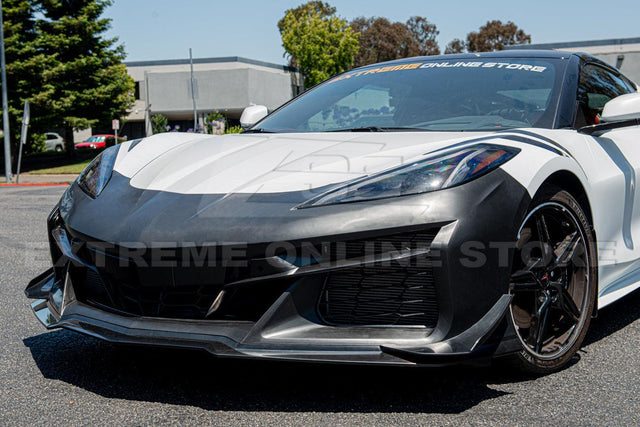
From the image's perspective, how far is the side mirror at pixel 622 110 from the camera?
3.12 meters

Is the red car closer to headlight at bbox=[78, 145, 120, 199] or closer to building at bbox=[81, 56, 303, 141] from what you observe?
building at bbox=[81, 56, 303, 141]

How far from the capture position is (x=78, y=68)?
3039 cm

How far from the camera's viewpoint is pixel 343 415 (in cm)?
233

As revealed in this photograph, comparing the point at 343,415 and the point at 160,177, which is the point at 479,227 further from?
the point at 160,177

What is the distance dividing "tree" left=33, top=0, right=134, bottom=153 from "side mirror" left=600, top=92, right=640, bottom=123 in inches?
1128

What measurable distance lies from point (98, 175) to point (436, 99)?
1.67 meters

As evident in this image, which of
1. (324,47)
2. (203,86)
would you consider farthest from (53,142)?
(324,47)

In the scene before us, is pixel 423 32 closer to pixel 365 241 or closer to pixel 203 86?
pixel 203 86

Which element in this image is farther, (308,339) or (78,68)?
(78,68)

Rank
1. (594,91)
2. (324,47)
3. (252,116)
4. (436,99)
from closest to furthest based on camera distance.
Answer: (436,99), (594,91), (252,116), (324,47)

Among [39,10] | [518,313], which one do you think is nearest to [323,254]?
[518,313]

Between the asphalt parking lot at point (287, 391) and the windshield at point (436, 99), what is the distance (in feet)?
3.60

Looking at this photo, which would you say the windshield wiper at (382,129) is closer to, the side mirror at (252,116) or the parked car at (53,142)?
the side mirror at (252,116)

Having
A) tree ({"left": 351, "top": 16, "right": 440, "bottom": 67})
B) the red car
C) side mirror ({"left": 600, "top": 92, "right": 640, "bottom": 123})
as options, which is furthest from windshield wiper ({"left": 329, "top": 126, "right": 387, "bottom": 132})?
tree ({"left": 351, "top": 16, "right": 440, "bottom": 67})
